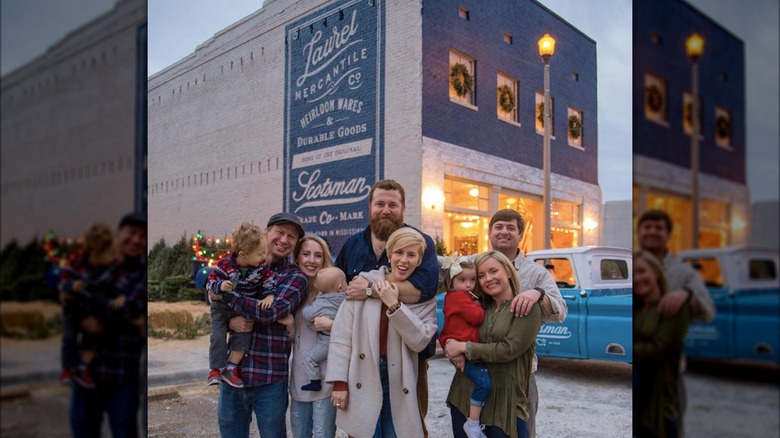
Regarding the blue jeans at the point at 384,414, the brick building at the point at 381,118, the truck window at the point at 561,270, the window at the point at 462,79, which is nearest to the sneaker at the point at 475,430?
the blue jeans at the point at 384,414

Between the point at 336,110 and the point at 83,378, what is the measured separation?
266 cm

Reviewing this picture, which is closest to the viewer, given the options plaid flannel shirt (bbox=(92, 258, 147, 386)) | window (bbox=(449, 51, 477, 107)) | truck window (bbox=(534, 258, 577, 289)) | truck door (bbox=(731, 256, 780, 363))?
truck door (bbox=(731, 256, 780, 363))

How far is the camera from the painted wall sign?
12.3 ft

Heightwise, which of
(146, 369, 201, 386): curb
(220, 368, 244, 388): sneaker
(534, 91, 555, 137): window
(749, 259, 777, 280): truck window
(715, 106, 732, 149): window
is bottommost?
(146, 369, 201, 386): curb

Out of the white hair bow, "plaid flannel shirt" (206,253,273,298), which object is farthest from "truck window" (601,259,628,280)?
"plaid flannel shirt" (206,253,273,298)

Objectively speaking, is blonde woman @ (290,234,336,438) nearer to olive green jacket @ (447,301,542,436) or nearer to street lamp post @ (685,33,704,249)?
olive green jacket @ (447,301,542,436)

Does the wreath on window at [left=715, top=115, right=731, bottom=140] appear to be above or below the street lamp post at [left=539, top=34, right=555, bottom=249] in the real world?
below

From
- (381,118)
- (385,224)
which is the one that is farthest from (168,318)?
(385,224)

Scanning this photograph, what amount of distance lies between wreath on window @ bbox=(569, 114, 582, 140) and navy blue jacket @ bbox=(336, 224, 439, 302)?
3.55ft

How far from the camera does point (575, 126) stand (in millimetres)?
3311

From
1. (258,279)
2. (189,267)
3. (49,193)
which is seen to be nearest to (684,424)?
(49,193)

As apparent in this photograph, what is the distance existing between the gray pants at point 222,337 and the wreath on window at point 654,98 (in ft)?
7.07

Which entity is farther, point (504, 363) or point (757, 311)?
point (504, 363)

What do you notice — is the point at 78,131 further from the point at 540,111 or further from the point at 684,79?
the point at 540,111
